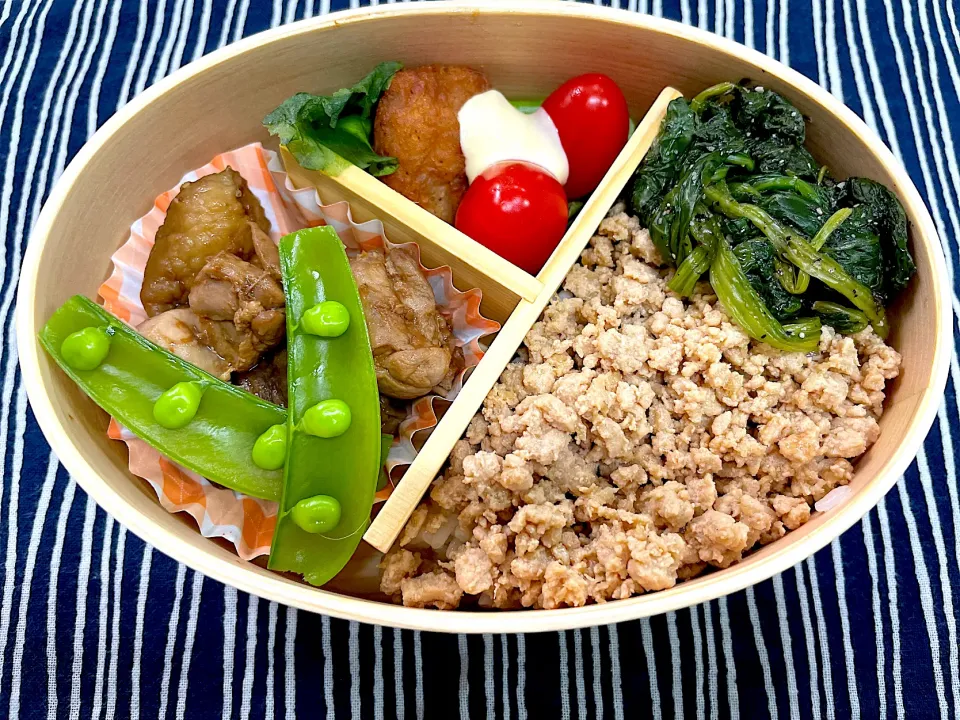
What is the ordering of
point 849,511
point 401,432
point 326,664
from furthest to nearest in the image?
point 326,664, point 401,432, point 849,511

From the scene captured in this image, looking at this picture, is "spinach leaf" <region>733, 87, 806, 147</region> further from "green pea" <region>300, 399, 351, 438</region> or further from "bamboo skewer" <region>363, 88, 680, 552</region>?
"green pea" <region>300, 399, 351, 438</region>

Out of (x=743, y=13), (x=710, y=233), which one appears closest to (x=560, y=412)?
(x=710, y=233)

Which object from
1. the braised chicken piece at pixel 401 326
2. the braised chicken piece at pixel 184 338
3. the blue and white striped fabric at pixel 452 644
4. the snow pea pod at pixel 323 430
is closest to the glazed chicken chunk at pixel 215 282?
the braised chicken piece at pixel 184 338

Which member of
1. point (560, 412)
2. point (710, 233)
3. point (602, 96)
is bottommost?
point (560, 412)

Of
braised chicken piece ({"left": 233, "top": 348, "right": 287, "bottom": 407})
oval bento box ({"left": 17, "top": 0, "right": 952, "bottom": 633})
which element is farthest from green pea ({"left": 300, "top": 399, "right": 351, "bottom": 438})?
oval bento box ({"left": 17, "top": 0, "right": 952, "bottom": 633})

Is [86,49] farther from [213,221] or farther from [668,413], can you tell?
[668,413]

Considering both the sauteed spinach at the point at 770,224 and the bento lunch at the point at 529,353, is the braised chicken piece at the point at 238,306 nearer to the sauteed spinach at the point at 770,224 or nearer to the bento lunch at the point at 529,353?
the bento lunch at the point at 529,353
